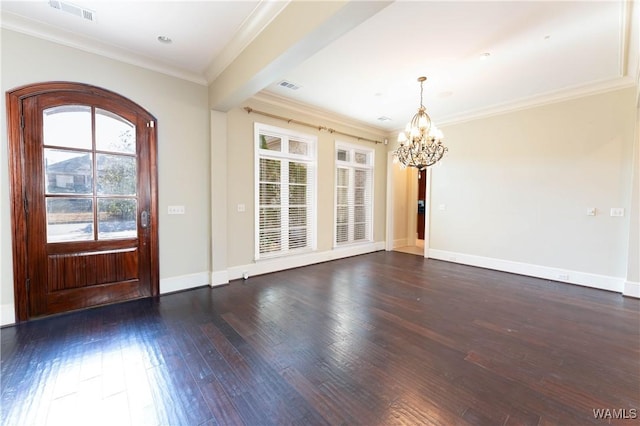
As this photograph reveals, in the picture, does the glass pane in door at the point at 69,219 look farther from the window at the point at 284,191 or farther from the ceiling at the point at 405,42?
the window at the point at 284,191

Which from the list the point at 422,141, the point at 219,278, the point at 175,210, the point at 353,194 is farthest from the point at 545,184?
the point at 175,210

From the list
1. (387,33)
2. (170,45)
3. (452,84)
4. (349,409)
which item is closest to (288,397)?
(349,409)

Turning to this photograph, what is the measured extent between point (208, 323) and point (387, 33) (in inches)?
145

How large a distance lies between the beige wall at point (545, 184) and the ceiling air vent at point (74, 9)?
6.10 m

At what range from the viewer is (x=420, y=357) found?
2.26 m

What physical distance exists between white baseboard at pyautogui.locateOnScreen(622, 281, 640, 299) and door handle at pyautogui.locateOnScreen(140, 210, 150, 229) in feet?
22.6

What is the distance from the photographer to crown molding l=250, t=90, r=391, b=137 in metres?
4.53

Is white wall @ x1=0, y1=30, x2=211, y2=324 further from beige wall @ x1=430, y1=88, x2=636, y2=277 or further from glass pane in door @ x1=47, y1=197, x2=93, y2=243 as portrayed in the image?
beige wall @ x1=430, y1=88, x2=636, y2=277

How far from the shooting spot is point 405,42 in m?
2.95

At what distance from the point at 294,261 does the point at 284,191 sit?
4.59ft

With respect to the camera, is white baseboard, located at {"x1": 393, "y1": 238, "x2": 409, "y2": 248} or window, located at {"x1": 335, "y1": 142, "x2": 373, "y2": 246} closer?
window, located at {"x1": 335, "y1": 142, "x2": 373, "y2": 246}

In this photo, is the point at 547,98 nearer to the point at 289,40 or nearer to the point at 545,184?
the point at 545,184

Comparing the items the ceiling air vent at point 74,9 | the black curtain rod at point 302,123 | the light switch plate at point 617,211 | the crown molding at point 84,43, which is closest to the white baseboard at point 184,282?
the black curtain rod at point 302,123

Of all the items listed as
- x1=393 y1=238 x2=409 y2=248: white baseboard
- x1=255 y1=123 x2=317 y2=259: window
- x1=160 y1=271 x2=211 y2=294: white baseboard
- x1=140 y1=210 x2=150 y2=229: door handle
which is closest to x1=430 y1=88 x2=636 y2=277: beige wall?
x1=393 y1=238 x2=409 y2=248: white baseboard
